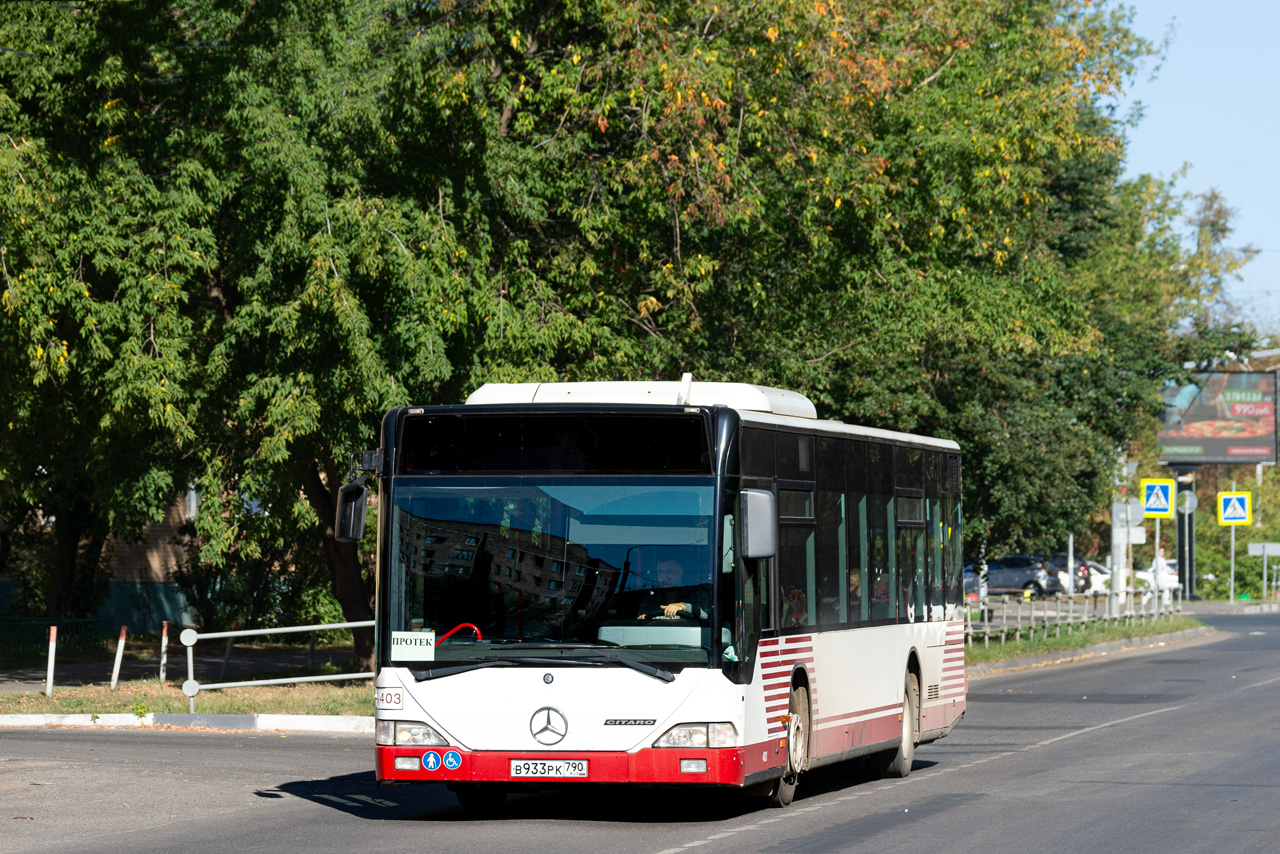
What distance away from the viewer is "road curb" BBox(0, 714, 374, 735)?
1884 cm

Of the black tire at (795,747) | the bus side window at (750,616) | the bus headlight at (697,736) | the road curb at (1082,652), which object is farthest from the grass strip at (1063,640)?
the bus headlight at (697,736)

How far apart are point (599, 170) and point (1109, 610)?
894 inches

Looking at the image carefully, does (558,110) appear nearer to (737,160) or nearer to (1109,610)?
(737,160)

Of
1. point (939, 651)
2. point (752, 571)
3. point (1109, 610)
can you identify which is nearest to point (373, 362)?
point (939, 651)

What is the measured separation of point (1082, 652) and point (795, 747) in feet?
78.1

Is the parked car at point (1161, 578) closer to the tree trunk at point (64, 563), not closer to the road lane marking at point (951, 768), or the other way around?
the tree trunk at point (64, 563)

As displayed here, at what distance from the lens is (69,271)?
63.2 ft

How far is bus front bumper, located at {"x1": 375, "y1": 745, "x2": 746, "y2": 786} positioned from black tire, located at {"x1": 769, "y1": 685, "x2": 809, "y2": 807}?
3.79 feet

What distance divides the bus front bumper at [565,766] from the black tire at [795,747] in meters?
1.15

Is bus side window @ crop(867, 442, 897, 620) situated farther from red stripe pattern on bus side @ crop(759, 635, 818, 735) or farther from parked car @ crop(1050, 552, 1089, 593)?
parked car @ crop(1050, 552, 1089, 593)

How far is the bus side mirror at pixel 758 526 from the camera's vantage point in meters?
10.7

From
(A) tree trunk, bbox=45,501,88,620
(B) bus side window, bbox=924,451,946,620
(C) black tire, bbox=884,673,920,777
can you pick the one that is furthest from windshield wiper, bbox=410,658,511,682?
(A) tree trunk, bbox=45,501,88,620

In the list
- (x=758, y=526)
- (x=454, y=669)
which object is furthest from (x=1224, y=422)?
(x=454, y=669)

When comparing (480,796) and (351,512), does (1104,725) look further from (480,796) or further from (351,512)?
(351,512)
